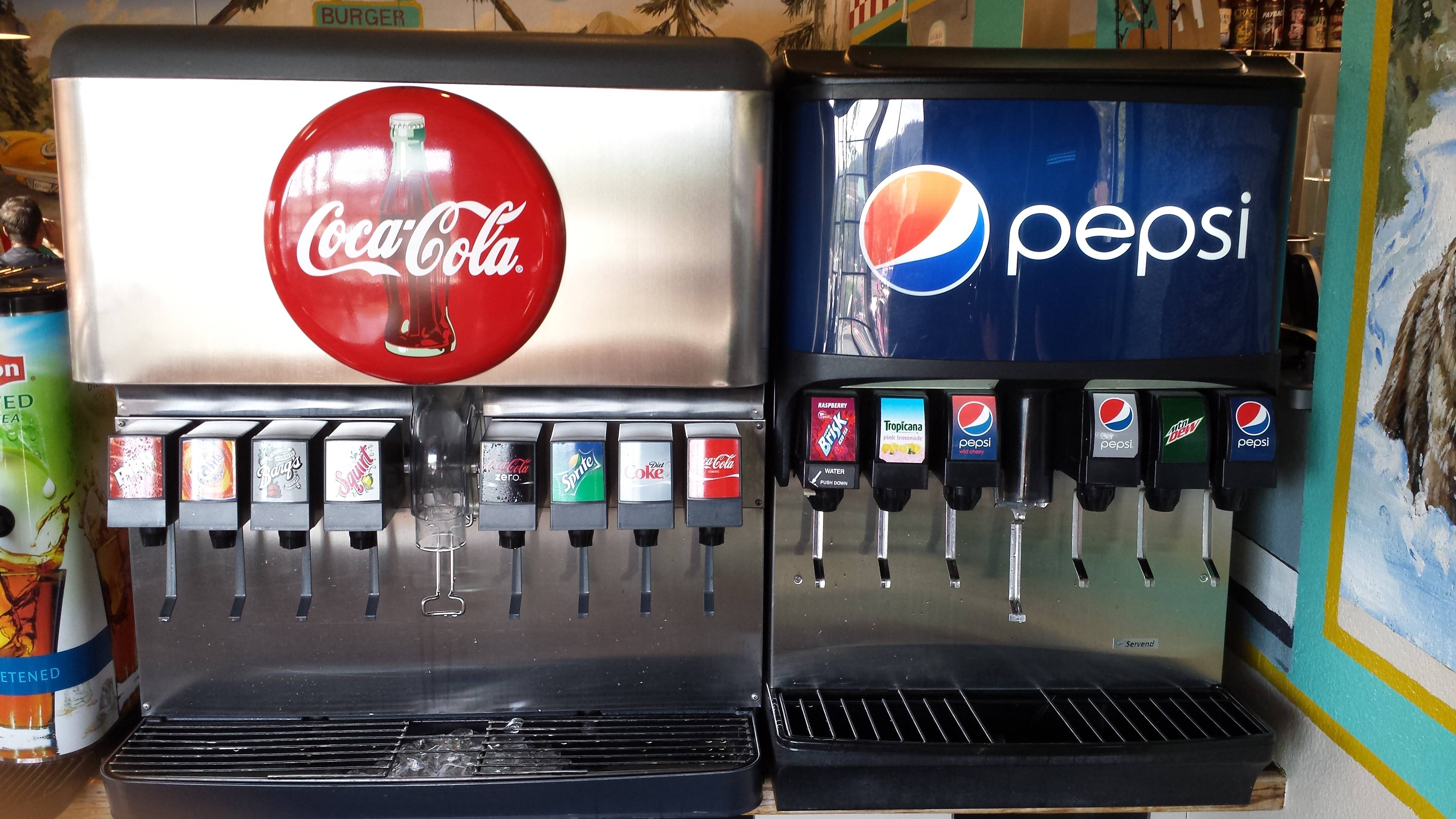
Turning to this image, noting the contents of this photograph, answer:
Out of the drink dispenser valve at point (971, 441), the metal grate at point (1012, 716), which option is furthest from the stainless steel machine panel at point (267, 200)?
the metal grate at point (1012, 716)

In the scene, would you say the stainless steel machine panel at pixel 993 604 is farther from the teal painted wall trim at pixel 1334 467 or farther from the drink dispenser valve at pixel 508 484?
the drink dispenser valve at pixel 508 484

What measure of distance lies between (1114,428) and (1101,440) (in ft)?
0.07

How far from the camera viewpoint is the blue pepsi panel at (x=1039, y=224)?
45.9 inches

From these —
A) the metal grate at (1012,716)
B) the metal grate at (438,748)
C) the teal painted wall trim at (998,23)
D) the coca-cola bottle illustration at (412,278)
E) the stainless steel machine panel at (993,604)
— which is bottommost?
the metal grate at (438,748)

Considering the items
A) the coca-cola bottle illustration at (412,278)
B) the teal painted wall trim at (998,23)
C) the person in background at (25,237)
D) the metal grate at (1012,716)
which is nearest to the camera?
the coca-cola bottle illustration at (412,278)

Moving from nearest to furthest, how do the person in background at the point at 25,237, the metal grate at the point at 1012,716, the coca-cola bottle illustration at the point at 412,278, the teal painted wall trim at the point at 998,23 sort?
1. the coca-cola bottle illustration at the point at 412,278
2. the metal grate at the point at 1012,716
3. the person in background at the point at 25,237
4. the teal painted wall trim at the point at 998,23

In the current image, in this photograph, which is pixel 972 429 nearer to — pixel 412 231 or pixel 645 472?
pixel 645 472

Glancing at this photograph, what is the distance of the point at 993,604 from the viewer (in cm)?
139

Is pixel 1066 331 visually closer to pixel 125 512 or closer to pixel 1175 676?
pixel 1175 676

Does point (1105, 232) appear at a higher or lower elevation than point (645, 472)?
higher

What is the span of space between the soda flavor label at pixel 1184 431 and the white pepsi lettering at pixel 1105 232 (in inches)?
7.8

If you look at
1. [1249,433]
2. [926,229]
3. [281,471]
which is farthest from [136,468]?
[1249,433]

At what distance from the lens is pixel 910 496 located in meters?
1.30

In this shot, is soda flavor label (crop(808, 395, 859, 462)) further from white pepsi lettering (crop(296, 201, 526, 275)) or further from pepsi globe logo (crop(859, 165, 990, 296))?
white pepsi lettering (crop(296, 201, 526, 275))
